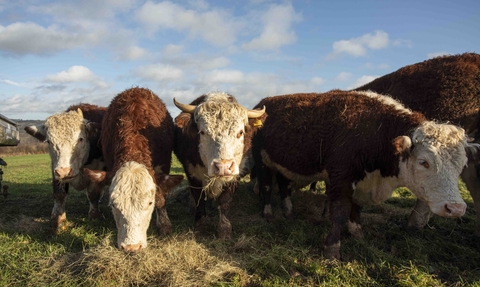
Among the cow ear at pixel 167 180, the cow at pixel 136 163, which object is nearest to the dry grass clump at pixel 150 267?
the cow at pixel 136 163

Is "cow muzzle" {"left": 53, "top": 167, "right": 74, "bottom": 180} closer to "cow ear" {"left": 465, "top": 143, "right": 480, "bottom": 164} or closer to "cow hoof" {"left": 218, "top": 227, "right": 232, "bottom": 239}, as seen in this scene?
"cow hoof" {"left": 218, "top": 227, "right": 232, "bottom": 239}

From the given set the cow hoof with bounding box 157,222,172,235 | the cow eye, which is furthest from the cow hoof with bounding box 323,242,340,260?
the cow hoof with bounding box 157,222,172,235

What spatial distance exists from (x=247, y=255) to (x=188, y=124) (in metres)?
2.45

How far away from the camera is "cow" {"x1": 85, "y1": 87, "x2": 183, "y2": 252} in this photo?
14.8ft

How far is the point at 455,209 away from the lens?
4.05 meters

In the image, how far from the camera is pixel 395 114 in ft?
16.6

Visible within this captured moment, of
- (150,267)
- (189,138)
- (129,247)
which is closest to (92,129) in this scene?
(189,138)

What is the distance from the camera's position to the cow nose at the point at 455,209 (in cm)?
404

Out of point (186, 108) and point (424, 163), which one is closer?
point (424, 163)

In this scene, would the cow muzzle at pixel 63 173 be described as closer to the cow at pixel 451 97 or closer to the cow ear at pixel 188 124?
the cow ear at pixel 188 124

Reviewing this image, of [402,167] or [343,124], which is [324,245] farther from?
[343,124]

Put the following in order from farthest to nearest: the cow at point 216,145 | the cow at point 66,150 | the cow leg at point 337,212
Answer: the cow at point 66,150 < the cow at point 216,145 < the cow leg at point 337,212

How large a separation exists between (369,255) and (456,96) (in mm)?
3342

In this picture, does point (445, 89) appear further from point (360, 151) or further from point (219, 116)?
point (219, 116)
